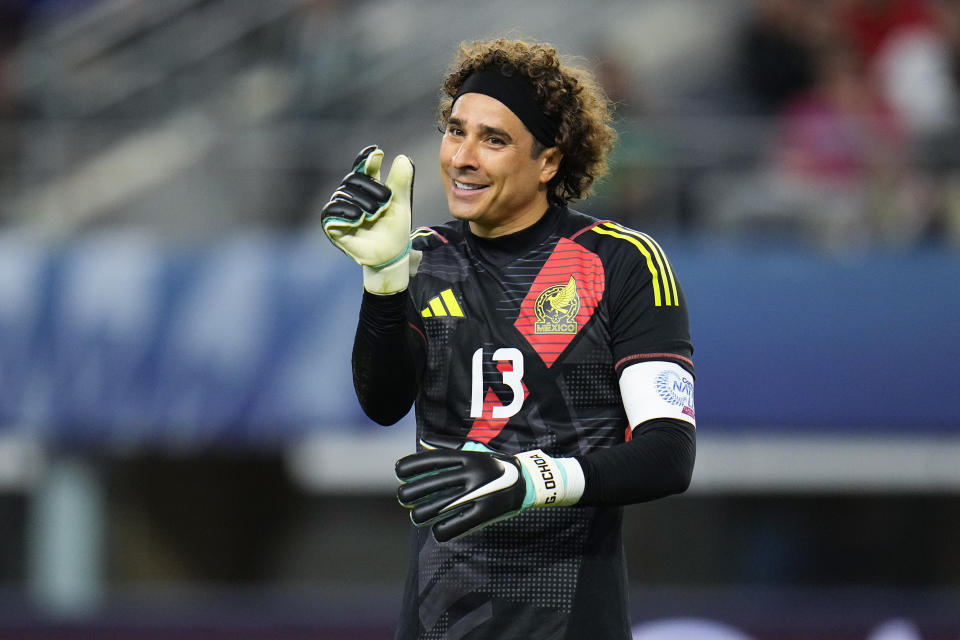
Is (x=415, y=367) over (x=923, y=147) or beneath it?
beneath

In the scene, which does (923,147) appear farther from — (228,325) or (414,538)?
(414,538)

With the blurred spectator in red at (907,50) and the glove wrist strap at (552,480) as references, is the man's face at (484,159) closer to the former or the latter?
the glove wrist strap at (552,480)

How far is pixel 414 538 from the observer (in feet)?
10.7

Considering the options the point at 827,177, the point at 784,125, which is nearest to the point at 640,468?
the point at 827,177

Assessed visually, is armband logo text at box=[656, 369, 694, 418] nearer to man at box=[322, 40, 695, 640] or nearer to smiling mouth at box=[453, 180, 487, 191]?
man at box=[322, 40, 695, 640]

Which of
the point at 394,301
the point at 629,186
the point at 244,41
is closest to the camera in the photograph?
the point at 394,301

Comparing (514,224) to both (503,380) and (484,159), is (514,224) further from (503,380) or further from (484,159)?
(503,380)

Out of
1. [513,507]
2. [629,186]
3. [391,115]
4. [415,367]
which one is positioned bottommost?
[513,507]

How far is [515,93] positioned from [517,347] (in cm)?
56

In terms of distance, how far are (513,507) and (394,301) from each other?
1.76 feet

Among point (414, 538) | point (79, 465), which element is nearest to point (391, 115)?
point (79, 465)

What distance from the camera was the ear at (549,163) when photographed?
3.22 m

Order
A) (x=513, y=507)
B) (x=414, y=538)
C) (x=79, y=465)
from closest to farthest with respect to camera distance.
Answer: (x=513, y=507) → (x=414, y=538) → (x=79, y=465)

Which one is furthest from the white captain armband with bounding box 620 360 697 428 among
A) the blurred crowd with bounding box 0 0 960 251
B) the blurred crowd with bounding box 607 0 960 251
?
the blurred crowd with bounding box 607 0 960 251
